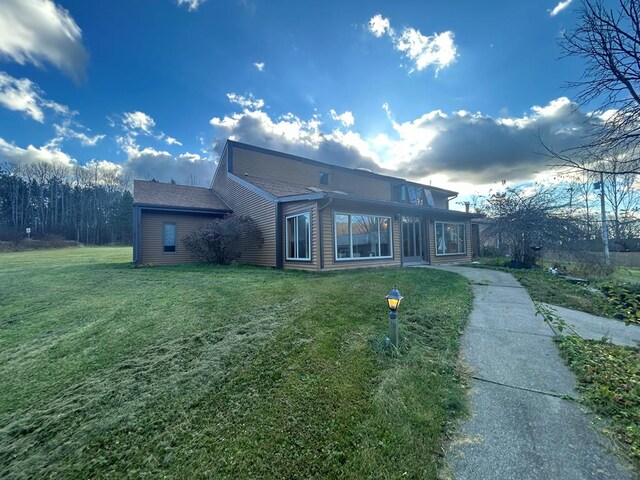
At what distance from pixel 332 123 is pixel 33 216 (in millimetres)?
47971

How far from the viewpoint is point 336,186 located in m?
17.2

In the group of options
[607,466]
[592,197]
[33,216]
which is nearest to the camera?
[607,466]

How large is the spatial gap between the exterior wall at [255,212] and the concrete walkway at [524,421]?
27.3 feet

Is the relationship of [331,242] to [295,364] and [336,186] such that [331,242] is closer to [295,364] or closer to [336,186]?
[295,364]

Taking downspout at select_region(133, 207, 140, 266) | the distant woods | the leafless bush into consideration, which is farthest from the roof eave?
the distant woods

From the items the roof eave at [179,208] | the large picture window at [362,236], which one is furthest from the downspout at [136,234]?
the large picture window at [362,236]

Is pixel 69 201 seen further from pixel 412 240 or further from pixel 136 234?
pixel 412 240

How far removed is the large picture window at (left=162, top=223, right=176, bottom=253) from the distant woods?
32.0m

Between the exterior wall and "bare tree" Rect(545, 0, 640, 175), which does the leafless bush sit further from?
"bare tree" Rect(545, 0, 640, 175)

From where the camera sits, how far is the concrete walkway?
176 centimetres

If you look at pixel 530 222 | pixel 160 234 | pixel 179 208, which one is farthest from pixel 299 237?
→ pixel 530 222

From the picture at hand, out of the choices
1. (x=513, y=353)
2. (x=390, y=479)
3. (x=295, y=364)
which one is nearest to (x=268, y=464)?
(x=390, y=479)

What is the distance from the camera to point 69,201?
40062 mm

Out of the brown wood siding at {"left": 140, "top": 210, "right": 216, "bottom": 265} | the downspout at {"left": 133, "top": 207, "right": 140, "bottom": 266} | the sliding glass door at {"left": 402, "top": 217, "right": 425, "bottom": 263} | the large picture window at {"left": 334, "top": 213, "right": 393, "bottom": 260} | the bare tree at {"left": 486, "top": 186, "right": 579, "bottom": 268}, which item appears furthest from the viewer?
the sliding glass door at {"left": 402, "top": 217, "right": 425, "bottom": 263}
